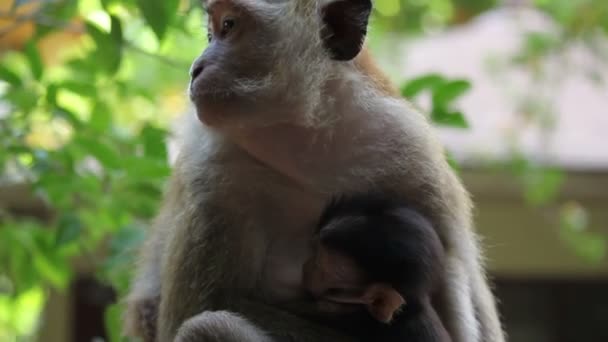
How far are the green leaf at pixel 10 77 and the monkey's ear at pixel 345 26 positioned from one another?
100 centimetres

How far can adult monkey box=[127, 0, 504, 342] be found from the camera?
265cm

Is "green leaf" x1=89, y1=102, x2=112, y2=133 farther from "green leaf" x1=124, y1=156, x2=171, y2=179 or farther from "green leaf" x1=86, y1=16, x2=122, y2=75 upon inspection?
"green leaf" x1=86, y1=16, x2=122, y2=75

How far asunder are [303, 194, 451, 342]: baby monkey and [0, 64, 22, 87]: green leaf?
1.11 meters

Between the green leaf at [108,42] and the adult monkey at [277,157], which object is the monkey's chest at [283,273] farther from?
the green leaf at [108,42]

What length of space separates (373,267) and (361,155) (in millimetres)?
348

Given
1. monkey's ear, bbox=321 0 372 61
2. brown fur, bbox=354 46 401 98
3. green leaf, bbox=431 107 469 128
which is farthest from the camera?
green leaf, bbox=431 107 469 128

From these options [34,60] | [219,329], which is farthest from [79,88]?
[219,329]

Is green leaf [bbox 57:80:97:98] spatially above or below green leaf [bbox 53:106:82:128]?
above

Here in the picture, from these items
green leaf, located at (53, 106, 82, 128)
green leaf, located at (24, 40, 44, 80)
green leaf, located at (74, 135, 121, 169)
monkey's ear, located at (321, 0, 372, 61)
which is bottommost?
green leaf, located at (74, 135, 121, 169)

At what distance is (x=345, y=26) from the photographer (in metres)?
2.69

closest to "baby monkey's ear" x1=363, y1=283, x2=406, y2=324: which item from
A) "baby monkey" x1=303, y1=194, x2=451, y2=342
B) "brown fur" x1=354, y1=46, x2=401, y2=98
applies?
"baby monkey" x1=303, y1=194, x2=451, y2=342

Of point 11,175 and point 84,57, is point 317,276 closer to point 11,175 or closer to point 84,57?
point 84,57

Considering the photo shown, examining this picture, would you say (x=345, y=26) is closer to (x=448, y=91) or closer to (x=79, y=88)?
(x=448, y=91)

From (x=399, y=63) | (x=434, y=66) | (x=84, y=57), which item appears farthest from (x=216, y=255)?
(x=434, y=66)
